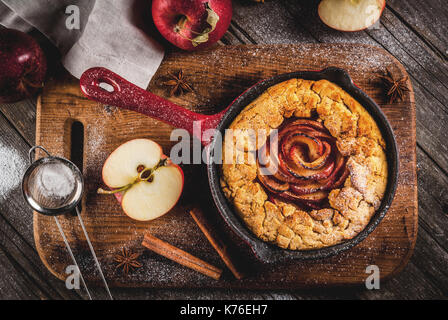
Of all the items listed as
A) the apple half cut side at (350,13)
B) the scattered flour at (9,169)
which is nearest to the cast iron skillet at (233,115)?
the apple half cut side at (350,13)

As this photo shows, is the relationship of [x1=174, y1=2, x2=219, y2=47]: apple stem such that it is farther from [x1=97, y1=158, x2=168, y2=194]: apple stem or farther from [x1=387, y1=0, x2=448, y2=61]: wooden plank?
[x1=387, y1=0, x2=448, y2=61]: wooden plank

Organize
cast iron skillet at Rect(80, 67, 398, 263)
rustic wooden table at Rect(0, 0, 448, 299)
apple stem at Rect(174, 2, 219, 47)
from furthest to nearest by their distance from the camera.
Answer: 1. rustic wooden table at Rect(0, 0, 448, 299)
2. apple stem at Rect(174, 2, 219, 47)
3. cast iron skillet at Rect(80, 67, 398, 263)

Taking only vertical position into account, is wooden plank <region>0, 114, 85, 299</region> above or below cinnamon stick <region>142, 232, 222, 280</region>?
below

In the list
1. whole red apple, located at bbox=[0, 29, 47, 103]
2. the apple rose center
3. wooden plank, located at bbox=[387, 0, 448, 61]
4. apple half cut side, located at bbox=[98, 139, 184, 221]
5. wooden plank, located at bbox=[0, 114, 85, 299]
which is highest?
wooden plank, located at bbox=[387, 0, 448, 61]

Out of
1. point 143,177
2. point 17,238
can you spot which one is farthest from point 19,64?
point 17,238

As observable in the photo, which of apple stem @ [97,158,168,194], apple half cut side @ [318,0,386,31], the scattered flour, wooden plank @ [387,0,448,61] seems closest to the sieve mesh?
apple stem @ [97,158,168,194]

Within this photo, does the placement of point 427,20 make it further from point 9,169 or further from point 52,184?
point 9,169
